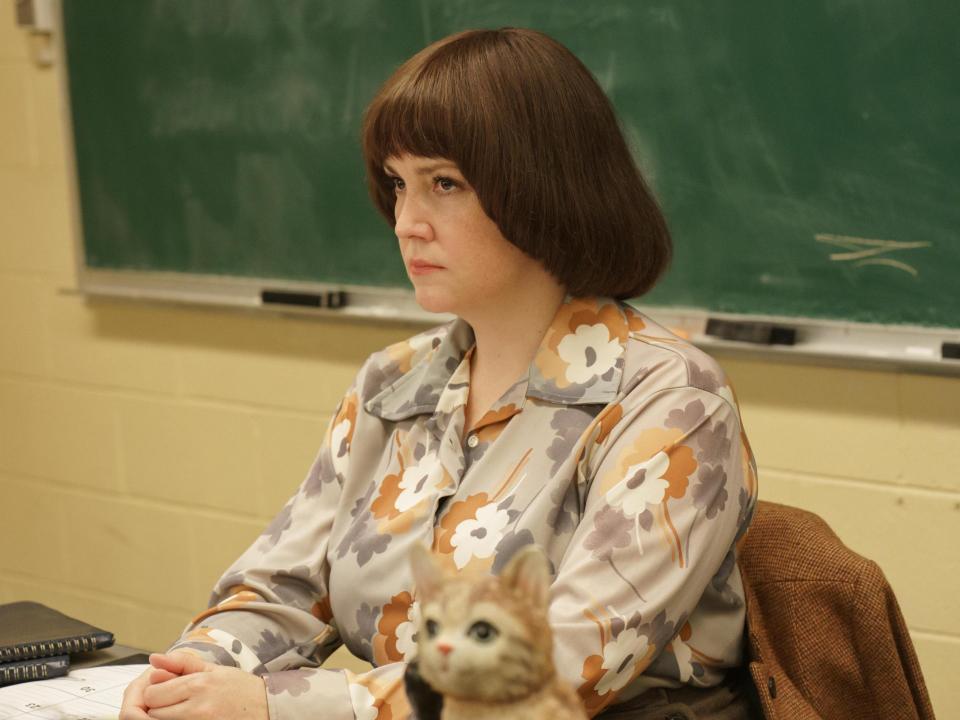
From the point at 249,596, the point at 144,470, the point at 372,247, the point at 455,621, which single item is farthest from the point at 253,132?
the point at 455,621

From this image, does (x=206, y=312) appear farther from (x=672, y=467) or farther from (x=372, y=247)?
(x=672, y=467)

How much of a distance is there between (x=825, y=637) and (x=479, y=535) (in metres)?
0.40

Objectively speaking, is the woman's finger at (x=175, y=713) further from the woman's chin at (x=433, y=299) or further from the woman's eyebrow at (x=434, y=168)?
the woman's eyebrow at (x=434, y=168)

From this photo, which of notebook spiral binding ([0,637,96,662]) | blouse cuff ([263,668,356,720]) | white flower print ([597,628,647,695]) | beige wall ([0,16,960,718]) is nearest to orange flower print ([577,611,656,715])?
white flower print ([597,628,647,695])

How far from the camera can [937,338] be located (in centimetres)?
187

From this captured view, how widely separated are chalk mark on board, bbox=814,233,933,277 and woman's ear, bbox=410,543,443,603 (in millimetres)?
1465

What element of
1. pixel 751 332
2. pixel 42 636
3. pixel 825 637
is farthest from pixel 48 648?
pixel 751 332

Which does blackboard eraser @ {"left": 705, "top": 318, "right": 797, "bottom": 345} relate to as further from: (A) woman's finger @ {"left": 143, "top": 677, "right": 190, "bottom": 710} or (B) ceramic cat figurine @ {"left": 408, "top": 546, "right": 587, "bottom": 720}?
(B) ceramic cat figurine @ {"left": 408, "top": 546, "right": 587, "bottom": 720}

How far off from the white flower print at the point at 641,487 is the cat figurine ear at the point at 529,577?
592 mm

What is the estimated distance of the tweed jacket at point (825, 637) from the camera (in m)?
1.31

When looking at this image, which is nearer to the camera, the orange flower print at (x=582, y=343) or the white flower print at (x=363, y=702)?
the white flower print at (x=363, y=702)

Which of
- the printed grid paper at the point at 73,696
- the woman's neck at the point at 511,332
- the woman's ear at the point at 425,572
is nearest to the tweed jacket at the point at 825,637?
the woman's neck at the point at 511,332

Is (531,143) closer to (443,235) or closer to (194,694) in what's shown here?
(443,235)

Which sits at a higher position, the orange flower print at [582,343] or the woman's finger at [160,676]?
the orange flower print at [582,343]
